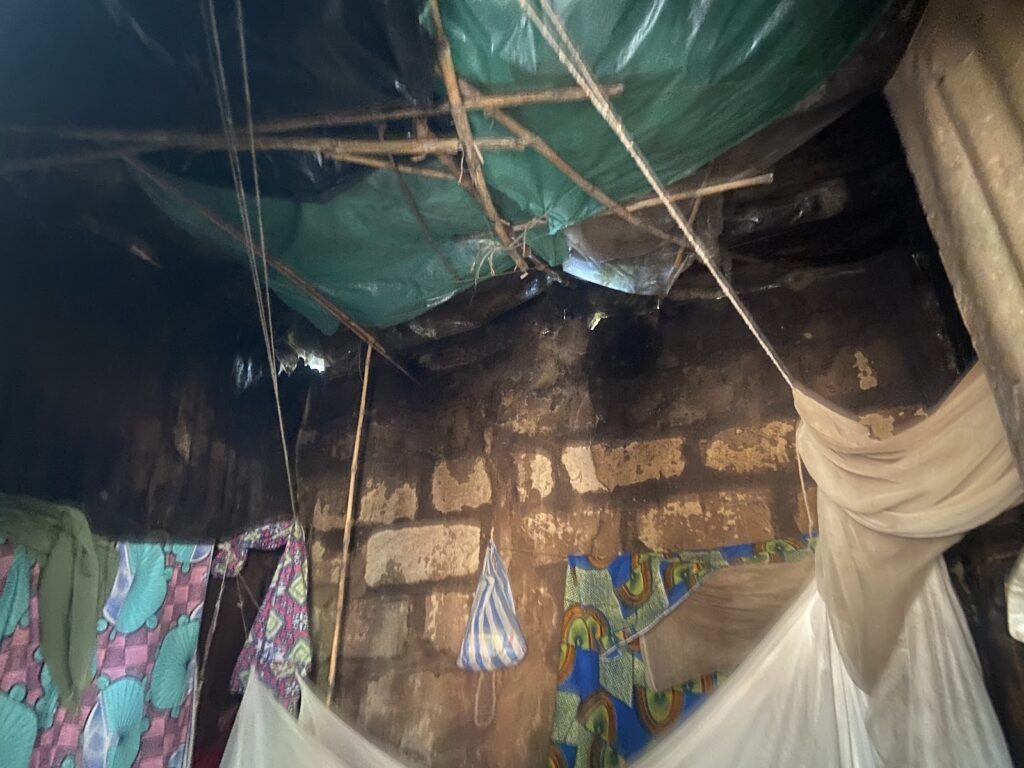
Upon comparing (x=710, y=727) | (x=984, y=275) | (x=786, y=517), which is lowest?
(x=710, y=727)

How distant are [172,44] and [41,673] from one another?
5.01 ft

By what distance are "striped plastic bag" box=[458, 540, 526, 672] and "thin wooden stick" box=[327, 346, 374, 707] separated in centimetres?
49

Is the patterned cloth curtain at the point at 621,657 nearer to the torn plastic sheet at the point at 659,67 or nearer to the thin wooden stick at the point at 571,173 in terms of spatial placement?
the thin wooden stick at the point at 571,173

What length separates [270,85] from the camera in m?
1.46

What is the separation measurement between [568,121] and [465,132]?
0.23m

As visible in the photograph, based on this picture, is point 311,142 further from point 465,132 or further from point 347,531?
point 347,531

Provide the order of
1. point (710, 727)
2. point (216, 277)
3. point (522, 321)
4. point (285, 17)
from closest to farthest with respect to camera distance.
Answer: point (285, 17)
point (710, 727)
point (216, 277)
point (522, 321)

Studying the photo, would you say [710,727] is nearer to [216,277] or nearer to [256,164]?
[256,164]

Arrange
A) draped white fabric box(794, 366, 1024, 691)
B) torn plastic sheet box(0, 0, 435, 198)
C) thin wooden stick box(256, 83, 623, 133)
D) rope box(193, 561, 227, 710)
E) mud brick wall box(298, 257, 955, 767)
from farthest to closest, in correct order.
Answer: rope box(193, 561, 227, 710), mud brick wall box(298, 257, 955, 767), thin wooden stick box(256, 83, 623, 133), torn plastic sheet box(0, 0, 435, 198), draped white fabric box(794, 366, 1024, 691)

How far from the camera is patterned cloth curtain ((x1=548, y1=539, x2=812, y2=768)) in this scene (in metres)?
1.82

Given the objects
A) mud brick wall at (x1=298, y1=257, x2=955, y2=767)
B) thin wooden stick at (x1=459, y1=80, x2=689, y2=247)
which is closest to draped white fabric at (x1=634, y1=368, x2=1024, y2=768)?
mud brick wall at (x1=298, y1=257, x2=955, y2=767)

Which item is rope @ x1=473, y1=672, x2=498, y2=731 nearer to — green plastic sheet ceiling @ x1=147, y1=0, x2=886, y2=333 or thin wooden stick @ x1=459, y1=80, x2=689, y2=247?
green plastic sheet ceiling @ x1=147, y1=0, x2=886, y2=333

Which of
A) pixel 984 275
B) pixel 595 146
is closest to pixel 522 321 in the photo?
pixel 595 146

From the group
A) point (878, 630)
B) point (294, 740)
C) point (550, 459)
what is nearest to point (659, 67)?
point (878, 630)
